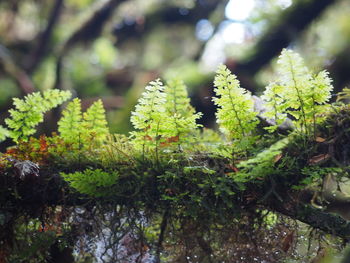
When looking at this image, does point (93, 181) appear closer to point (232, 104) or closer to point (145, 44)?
point (232, 104)

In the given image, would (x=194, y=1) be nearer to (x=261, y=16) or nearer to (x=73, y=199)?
(x=261, y=16)

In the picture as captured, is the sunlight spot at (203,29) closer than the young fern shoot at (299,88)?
No

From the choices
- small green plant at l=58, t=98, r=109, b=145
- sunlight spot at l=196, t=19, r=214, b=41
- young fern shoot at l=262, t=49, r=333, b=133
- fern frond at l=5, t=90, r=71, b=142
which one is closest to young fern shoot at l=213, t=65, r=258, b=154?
young fern shoot at l=262, t=49, r=333, b=133

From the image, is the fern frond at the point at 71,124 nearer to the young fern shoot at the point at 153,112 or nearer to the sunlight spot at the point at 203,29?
the young fern shoot at the point at 153,112

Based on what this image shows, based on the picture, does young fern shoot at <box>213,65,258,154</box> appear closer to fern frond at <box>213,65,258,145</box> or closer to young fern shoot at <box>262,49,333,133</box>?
fern frond at <box>213,65,258,145</box>

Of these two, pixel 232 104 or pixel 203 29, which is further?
pixel 203 29

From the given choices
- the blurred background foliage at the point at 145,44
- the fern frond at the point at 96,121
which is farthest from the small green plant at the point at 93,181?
the blurred background foliage at the point at 145,44

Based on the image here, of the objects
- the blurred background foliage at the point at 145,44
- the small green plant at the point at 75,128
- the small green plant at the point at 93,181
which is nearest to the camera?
the small green plant at the point at 93,181

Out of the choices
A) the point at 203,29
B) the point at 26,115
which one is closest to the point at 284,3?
the point at 203,29
